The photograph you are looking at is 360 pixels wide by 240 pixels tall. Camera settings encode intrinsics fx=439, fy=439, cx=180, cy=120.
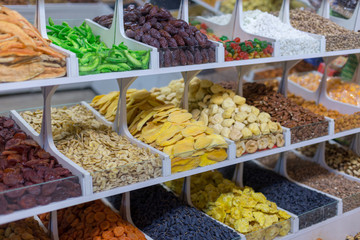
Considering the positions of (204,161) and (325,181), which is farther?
(325,181)

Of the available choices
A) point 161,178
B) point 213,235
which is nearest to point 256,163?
point 213,235

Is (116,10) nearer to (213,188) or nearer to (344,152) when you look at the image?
(213,188)

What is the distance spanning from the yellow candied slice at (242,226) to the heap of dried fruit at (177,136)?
0.45 metres

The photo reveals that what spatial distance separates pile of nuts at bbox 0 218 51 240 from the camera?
7.72 feet

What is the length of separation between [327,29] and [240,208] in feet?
5.08

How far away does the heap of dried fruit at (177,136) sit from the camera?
2463 millimetres

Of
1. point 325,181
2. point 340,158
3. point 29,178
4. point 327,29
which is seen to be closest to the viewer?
point 29,178

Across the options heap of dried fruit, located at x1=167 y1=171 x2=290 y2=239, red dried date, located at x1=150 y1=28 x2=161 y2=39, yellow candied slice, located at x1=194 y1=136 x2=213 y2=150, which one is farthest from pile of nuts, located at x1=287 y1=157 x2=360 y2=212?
red dried date, located at x1=150 y1=28 x2=161 y2=39

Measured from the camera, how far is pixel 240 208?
2.87m

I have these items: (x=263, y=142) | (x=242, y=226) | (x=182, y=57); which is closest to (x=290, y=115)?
(x=263, y=142)

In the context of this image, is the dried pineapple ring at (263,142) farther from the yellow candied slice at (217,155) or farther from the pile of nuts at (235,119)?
the yellow candied slice at (217,155)

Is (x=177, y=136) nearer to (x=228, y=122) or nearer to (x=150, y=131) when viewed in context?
(x=150, y=131)

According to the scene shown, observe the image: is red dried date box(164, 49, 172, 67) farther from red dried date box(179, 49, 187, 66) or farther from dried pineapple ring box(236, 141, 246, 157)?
dried pineapple ring box(236, 141, 246, 157)

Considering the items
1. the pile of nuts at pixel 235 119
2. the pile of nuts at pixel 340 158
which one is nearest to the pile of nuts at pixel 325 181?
the pile of nuts at pixel 340 158
